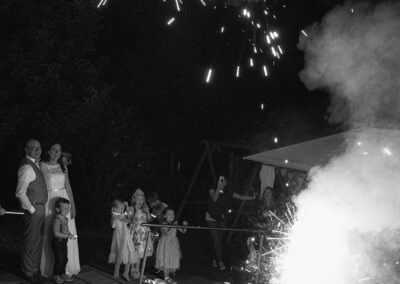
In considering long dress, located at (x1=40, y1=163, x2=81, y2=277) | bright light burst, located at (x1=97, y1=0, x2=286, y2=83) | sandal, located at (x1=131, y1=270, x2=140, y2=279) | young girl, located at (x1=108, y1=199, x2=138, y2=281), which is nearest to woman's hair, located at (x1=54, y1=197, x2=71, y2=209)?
long dress, located at (x1=40, y1=163, x2=81, y2=277)

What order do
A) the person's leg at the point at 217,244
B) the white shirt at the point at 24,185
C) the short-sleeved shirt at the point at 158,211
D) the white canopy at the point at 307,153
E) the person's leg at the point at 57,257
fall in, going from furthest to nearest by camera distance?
the person's leg at the point at 217,244, the short-sleeved shirt at the point at 158,211, the white canopy at the point at 307,153, the person's leg at the point at 57,257, the white shirt at the point at 24,185

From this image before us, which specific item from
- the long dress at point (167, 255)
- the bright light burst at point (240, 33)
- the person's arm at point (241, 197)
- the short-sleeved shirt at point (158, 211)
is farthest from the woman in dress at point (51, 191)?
the bright light burst at point (240, 33)

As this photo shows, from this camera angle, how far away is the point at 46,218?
6.76m

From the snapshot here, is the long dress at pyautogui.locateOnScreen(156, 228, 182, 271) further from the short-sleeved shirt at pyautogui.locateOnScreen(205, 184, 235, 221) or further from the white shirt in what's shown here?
the white shirt

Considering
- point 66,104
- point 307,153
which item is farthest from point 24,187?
point 66,104

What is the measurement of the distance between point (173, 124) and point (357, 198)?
983 cm

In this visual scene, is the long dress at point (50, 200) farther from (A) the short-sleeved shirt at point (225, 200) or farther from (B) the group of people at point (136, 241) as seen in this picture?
(A) the short-sleeved shirt at point (225, 200)

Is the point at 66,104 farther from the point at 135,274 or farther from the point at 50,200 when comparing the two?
the point at 135,274

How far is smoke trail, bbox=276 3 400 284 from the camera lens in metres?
5.93

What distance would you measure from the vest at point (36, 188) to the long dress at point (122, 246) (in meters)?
1.28

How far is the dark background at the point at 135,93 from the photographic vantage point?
11.5 metres

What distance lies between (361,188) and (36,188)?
4414 mm

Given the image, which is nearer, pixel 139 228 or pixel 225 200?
pixel 139 228

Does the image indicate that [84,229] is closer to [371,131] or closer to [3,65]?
[3,65]
